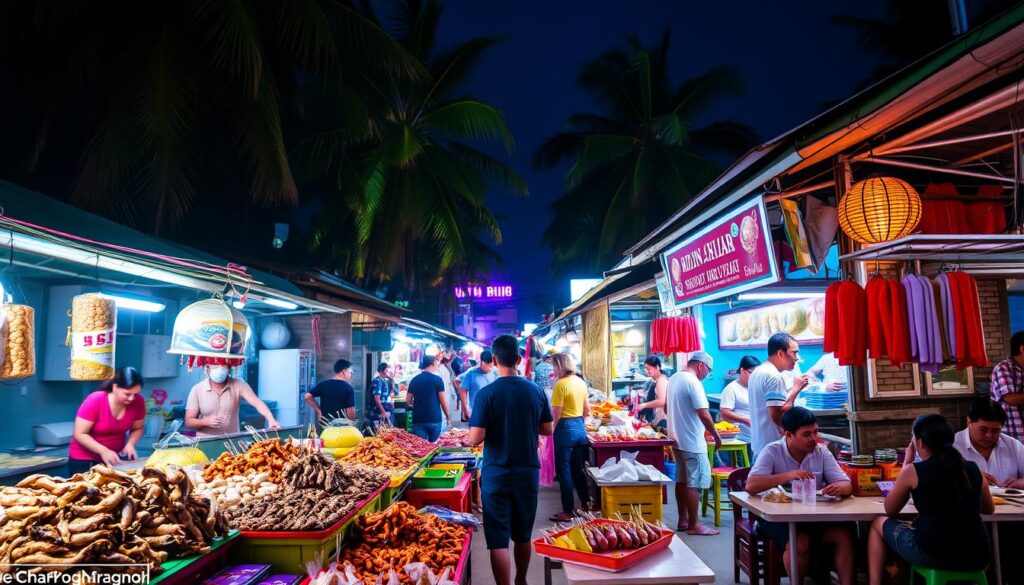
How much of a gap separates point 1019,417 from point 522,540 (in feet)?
16.7

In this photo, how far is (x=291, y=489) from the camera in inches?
148

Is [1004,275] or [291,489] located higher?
[1004,275]

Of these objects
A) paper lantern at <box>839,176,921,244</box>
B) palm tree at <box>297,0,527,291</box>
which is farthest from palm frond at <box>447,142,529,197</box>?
paper lantern at <box>839,176,921,244</box>

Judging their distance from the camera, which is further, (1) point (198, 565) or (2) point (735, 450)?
(2) point (735, 450)

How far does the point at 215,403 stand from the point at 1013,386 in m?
8.58

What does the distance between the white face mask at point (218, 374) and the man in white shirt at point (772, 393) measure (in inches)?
241

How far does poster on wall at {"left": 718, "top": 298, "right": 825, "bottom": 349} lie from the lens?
36.0 feet

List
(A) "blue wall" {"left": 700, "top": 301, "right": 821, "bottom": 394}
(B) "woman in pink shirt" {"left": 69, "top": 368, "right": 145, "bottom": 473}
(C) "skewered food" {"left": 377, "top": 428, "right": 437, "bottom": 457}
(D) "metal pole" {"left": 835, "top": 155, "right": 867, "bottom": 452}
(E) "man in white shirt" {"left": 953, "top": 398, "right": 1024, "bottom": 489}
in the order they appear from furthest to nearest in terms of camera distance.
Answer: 1. (A) "blue wall" {"left": 700, "top": 301, "right": 821, "bottom": 394}
2. (C) "skewered food" {"left": 377, "top": 428, "right": 437, "bottom": 457}
3. (B) "woman in pink shirt" {"left": 69, "top": 368, "right": 145, "bottom": 473}
4. (D) "metal pole" {"left": 835, "top": 155, "right": 867, "bottom": 452}
5. (E) "man in white shirt" {"left": 953, "top": 398, "right": 1024, "bottom": 489}

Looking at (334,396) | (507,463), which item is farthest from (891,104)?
(334,396)

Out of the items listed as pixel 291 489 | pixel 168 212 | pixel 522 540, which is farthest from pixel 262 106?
pixel 522 540

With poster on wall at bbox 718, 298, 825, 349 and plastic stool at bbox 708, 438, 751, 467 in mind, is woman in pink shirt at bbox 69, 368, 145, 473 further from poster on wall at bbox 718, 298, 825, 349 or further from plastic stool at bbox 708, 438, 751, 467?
poster on wall at bbox 718, 298, 825, 349

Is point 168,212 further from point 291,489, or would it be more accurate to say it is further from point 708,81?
point 708,81

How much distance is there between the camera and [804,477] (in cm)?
443

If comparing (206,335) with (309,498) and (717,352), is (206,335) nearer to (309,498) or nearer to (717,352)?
(309,498)
